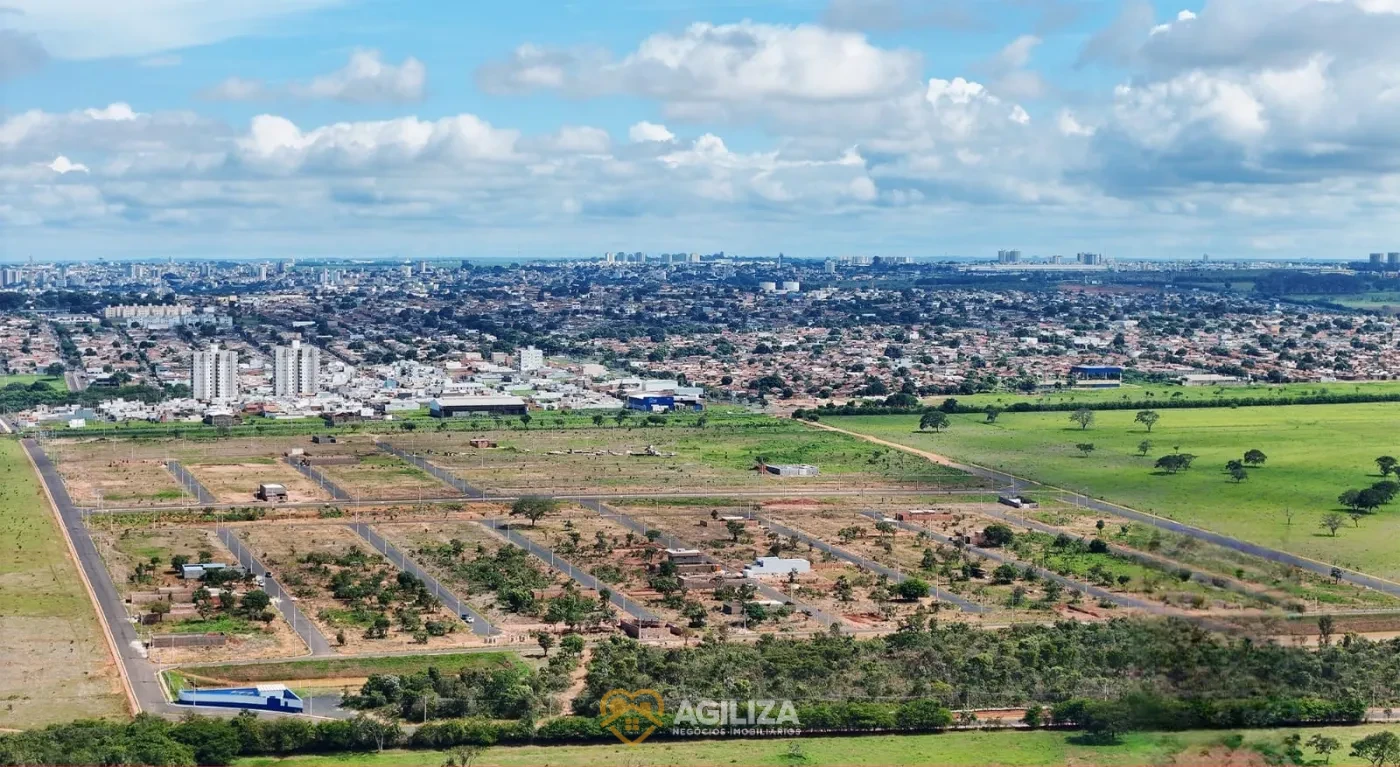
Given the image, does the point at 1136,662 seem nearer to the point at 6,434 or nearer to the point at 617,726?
the point at 617,726

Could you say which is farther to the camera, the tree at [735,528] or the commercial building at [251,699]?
the tree at [735,528]

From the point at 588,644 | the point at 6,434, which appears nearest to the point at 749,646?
the point at 588,644

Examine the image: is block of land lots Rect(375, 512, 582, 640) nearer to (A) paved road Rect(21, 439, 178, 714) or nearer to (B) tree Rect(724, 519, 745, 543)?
(B) tree Rect(724, 519, 745, 543)

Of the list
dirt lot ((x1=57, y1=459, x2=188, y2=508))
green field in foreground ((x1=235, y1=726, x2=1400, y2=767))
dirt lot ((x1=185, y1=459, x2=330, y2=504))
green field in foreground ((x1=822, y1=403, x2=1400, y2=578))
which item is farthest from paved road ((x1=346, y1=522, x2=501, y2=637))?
green field in foreground ((x1=822, y1=403, x2=1400, y2=578))

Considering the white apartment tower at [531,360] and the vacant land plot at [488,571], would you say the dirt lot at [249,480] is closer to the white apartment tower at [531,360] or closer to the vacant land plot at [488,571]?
the vacant land plot at [488,571]

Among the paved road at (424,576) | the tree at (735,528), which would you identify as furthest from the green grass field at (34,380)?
the tree at (735,528)
